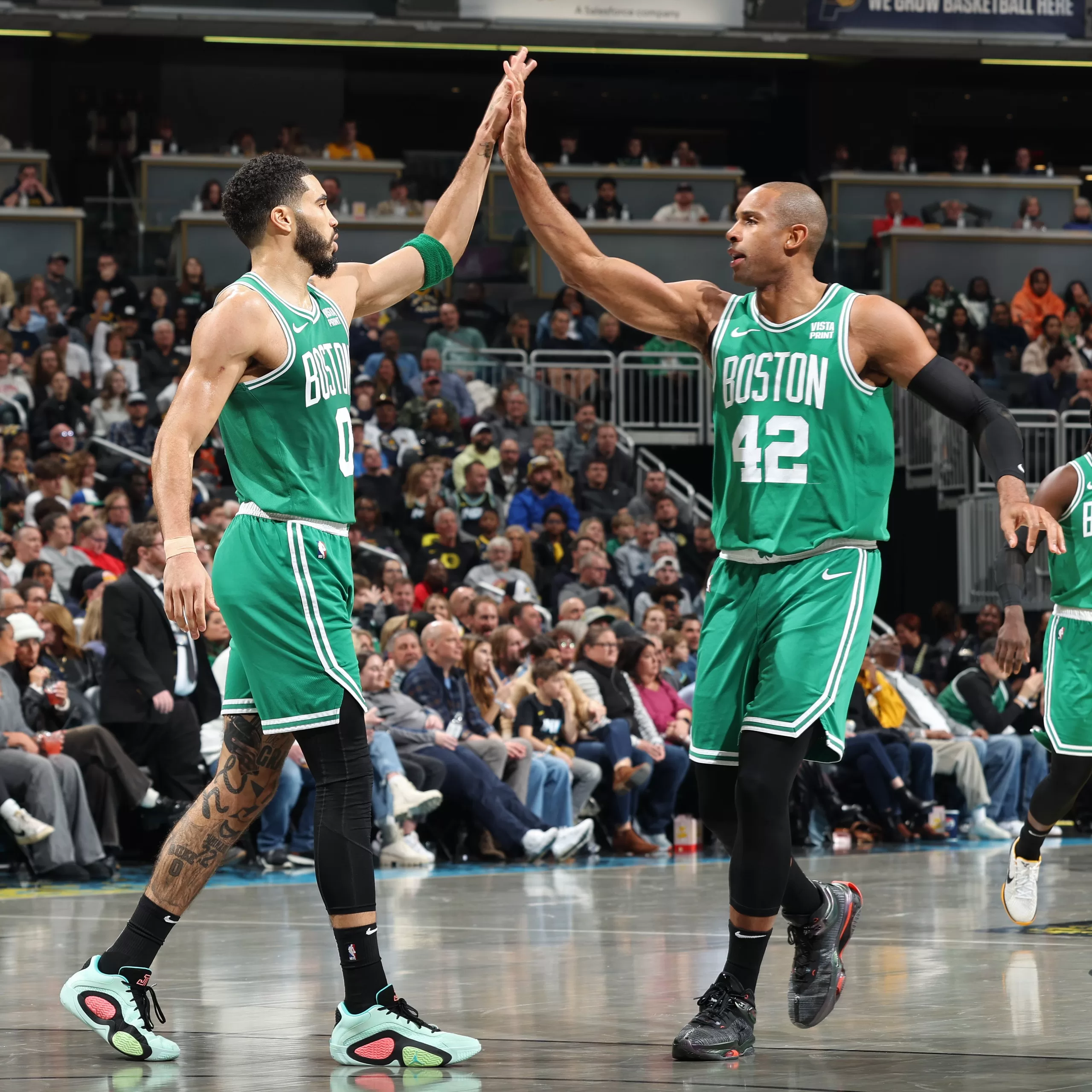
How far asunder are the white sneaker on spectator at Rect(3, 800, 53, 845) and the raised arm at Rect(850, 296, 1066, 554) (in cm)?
669

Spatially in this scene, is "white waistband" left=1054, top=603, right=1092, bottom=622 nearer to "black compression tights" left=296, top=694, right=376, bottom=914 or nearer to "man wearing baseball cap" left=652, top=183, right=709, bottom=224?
"black compression tights" left=296, top=694, right=376, bottom=914

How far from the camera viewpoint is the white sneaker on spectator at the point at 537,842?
1215 cm

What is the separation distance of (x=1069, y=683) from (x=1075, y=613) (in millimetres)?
341

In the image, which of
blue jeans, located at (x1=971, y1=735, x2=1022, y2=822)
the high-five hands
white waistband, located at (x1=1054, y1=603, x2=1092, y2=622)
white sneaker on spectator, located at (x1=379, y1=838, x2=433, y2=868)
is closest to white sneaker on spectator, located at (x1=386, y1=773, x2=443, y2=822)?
white sneaker on spectator, located at (x1=379, y1=838, x2=433, y2=868)

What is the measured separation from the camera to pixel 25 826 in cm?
1046

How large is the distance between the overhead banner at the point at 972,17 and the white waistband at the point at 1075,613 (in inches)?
672

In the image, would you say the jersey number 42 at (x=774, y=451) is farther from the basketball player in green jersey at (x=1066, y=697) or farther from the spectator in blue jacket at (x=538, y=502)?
the spectator in blue jacket at (x=538, y=502)

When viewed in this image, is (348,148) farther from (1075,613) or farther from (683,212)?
(1075,613)

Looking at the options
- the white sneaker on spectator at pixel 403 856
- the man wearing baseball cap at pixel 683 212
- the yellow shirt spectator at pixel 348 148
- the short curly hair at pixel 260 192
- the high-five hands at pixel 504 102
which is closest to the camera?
the short curly hair at pixel 260 192

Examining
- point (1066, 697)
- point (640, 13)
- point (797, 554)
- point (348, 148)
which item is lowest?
point (1066, 697)

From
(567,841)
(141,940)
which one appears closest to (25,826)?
(567,841)

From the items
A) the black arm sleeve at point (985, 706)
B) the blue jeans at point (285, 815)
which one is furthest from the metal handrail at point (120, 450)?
the black arm sleeve at point (985, 706)

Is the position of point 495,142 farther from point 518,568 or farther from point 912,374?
point 518,568

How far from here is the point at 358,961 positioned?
4.95m
